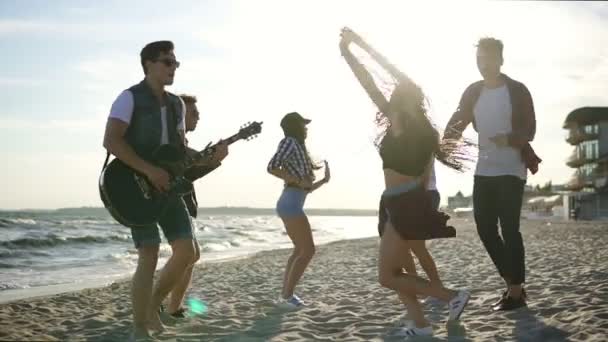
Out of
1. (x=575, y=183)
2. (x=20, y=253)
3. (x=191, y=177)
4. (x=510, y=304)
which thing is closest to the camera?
(x=191, y=177)

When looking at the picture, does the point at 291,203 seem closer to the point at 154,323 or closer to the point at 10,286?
the point at 154,323

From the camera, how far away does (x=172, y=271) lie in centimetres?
447

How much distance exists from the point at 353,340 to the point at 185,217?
1.54 meters

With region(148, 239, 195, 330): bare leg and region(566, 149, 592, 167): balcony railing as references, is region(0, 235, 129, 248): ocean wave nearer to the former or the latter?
region(148, 239, 195, 330): bare leg

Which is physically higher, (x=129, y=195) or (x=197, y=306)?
(x=129, y=195)

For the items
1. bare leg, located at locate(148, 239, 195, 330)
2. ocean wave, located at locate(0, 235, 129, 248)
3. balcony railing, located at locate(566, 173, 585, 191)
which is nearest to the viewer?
bare leg, located at locate(148, 239, 195, 330)

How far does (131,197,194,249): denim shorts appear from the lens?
4.21 m

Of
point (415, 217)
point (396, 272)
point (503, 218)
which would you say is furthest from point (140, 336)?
point (503, 218)

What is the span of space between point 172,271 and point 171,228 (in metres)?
0.33

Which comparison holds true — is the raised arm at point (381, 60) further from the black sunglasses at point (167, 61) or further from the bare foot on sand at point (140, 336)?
the bare foot on sand at point (140, 336)

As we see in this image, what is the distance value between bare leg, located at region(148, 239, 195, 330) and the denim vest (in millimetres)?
703

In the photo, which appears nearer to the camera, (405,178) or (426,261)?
(405,178)

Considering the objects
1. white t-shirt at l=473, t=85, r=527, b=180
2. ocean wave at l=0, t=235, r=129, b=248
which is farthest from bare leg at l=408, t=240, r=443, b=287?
ocean wave at l=0, t=235, r=129, b=248

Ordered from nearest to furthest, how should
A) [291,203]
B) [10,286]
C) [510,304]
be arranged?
1. [510,304]
2. [291,203]
3. [10,286]
